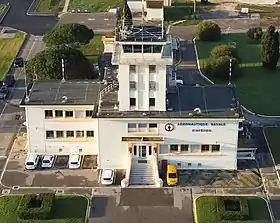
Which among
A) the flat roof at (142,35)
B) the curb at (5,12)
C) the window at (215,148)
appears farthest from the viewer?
the curb at (5,12)

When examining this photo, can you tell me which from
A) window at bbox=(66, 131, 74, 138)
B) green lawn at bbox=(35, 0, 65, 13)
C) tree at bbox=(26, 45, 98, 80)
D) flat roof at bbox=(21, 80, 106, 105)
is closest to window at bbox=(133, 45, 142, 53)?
flat roof at bbox=(21, 80, 106, 105)

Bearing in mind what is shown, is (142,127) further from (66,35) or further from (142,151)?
(66,35)

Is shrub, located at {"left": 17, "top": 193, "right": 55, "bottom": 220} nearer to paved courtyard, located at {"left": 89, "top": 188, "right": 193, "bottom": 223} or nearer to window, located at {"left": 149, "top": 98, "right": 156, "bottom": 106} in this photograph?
paved courtyard, located at {"left": 89, "top": 188, "right": 193, "bottom": 223}

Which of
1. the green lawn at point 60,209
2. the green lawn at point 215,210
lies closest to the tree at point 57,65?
the green lawn at point 60,209

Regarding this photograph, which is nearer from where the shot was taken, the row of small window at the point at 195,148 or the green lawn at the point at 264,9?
the row of small window at the point at 195,148

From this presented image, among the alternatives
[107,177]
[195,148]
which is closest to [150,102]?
[195,148]

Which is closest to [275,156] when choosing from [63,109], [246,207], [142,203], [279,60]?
[246,207]

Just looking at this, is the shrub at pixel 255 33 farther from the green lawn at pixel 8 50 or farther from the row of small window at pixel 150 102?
the row of small window at pixel 150 102
